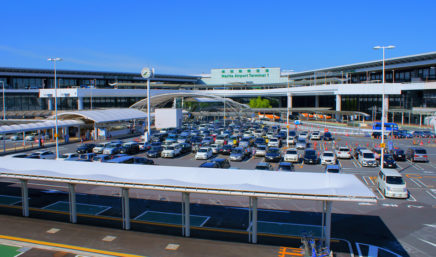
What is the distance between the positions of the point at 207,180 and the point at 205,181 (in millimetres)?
124

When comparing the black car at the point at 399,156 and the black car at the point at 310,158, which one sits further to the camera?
the black car at the point at 399,156

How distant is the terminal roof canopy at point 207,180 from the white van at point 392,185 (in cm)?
830

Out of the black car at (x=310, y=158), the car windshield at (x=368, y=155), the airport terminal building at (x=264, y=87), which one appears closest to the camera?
the car windshield at (x=368, y=155)

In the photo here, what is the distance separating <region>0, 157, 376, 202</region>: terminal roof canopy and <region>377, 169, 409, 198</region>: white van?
8302 millimetres

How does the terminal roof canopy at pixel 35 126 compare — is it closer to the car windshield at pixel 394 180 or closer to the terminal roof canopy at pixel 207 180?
the terminal roof canopy at pixel 207 180

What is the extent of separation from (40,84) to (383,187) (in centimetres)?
8776

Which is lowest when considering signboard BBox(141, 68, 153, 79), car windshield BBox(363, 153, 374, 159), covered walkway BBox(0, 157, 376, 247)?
car windshield BBox(363, 153, 374, 159)

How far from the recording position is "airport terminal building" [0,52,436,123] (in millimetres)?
72312

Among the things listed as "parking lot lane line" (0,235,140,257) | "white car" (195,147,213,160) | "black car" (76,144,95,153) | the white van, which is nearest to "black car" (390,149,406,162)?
the white van

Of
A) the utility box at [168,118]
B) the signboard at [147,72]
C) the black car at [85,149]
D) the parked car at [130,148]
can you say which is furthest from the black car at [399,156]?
the utility box at [168,118]

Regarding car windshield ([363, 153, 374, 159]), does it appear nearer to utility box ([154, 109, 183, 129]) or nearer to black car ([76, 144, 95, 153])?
black car ([76, 144, 95, 153])

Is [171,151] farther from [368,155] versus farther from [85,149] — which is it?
[368,155]

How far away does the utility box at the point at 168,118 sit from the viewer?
201ft

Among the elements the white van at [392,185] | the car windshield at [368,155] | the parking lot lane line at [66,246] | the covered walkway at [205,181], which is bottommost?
the parking lot lane line at [66,246]
